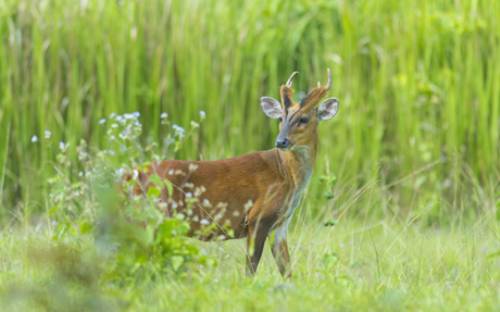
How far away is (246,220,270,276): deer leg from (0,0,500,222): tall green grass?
322 cm

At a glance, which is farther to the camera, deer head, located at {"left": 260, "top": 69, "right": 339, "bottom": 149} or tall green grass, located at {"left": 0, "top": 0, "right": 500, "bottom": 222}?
tall green grass, located at {"left": 0, "top": 0, "right": 500, "bottom": 222}

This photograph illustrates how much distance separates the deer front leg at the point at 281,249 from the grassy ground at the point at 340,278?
72 mm

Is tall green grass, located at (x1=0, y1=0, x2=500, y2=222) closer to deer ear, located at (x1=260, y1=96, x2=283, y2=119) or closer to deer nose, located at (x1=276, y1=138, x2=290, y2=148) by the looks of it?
deer ear, located at (x1=260, y1=96, x2=283, y2=119)

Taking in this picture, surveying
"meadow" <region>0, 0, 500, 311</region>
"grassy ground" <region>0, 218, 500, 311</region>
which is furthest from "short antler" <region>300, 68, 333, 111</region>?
"meadow" <region>0, 0, 500, 311</region>

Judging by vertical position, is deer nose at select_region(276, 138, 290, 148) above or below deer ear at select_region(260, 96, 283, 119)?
below

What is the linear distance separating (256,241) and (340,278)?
34.3 inches

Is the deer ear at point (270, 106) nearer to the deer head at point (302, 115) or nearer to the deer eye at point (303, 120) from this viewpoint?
the deer head at point (302, 115)

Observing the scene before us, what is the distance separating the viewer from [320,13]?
1053cm

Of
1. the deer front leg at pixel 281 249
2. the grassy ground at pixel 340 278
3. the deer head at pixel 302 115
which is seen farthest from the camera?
the deer front leg at pixel 281 249

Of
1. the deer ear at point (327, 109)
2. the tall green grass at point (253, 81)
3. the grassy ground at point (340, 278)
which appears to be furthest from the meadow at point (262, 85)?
the deer ear at point (327, 109)

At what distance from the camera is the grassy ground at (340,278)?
16.7 ft

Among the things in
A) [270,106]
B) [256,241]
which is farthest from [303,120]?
[256,241]

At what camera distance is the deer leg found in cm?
642

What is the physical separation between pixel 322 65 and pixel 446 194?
1641 mm
